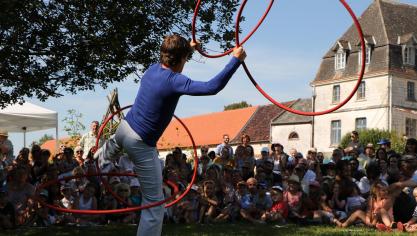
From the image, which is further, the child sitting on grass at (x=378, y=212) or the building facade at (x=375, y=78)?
the building facade at (x=375, y=78)

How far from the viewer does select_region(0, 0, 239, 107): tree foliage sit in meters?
11.2

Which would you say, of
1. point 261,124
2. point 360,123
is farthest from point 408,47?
point 261,124

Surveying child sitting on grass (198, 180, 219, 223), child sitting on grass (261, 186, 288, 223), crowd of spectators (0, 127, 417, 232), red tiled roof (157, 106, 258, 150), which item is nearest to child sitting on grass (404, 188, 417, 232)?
crowd of spectators (0, 127, 417, 232)

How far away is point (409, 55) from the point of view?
49.6 m

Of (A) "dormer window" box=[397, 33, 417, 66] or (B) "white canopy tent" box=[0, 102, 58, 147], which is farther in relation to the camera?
(A) "dormer window" box=[397, 33, 417, 66]

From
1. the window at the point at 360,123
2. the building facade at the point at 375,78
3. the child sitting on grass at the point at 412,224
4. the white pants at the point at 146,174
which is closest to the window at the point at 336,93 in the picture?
the building facade at the point at 375,78

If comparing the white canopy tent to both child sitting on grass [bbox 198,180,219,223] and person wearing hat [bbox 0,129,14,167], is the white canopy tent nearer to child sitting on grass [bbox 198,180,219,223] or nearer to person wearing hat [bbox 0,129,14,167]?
person wearing hat [bbox 0,129,14,167]

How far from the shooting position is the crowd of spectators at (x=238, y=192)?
1133 cm

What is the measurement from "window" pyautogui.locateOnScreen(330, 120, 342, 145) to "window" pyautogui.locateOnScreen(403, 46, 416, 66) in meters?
7.06

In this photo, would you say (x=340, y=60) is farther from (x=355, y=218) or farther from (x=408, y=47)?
(x=355, y=218)

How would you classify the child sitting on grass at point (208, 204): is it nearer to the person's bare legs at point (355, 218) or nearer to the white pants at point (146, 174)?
the person's bare legs at point (355, 218)

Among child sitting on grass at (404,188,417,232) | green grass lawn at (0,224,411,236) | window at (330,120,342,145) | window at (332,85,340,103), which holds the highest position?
window at (332,85,340,103)

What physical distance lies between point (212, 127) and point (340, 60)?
55.7 feet

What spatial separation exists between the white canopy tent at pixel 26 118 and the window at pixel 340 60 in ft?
118
